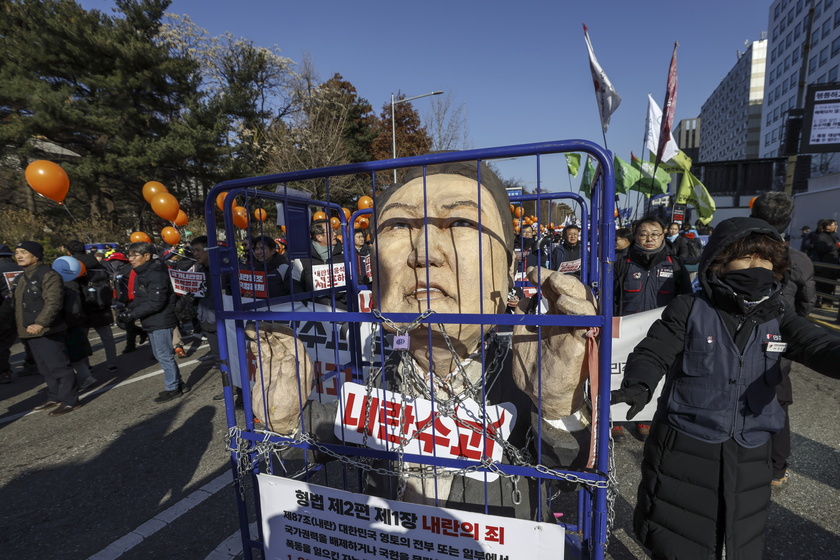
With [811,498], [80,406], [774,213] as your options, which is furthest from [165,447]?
[774,213]

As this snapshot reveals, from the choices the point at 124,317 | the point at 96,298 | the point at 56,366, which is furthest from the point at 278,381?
the point at 124,317

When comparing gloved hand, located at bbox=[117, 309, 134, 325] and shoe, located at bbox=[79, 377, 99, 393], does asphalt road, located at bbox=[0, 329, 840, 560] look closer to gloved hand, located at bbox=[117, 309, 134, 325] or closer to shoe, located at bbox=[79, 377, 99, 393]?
shoe, located at bbox=[79, 377, 99, 393]

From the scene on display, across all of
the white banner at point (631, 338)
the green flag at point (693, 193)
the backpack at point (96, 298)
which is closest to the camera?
the white banner at point (631, 338)

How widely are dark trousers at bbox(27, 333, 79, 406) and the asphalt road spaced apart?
0.23m

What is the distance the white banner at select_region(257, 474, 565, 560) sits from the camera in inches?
50.4

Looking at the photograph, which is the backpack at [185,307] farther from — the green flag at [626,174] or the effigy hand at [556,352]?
the green flag at [626,174]

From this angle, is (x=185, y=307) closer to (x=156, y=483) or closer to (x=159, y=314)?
(x=159, y=314)

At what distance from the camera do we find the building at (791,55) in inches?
1410

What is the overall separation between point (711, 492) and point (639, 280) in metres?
2.48

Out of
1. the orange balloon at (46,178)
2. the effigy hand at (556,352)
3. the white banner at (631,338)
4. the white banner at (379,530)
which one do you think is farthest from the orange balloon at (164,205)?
the effigy hand at (556,352)

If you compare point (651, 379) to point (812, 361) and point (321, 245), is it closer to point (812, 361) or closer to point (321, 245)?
point (812, 361)

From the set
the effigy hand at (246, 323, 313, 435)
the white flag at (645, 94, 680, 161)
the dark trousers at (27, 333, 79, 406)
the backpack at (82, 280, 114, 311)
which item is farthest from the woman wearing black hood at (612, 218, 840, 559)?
the backpack at (82, 280, 114, 311)

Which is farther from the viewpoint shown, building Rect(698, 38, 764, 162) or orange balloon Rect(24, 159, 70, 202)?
building Rect(698, 38, 764, 162)

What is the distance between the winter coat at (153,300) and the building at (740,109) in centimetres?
7975
